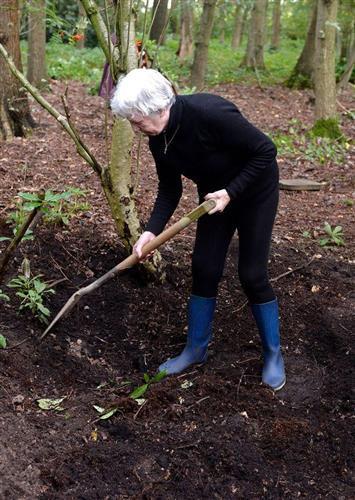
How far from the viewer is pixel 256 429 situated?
3.01 m

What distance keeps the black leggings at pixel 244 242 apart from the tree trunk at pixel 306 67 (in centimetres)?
1096

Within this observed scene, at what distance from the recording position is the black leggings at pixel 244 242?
3.22 m

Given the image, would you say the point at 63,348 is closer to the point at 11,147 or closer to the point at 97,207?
the point at 97,207

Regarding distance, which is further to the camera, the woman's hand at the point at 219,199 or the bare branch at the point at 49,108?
the bare branch at the point at 49,108

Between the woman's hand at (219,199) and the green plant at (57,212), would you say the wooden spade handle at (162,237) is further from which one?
the green plant at (57,212)

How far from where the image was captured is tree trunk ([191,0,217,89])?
1055 centimetres

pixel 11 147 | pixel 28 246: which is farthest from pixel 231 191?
pixel 11 147

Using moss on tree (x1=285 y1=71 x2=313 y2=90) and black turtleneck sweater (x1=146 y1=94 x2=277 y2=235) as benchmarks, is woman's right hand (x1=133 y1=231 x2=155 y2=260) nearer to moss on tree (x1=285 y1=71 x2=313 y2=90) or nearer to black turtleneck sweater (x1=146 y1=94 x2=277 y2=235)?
black turtleneck sweater (x1=146 y1=94 x2=277 y2=235)

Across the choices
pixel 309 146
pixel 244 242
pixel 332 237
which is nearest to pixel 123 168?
pixel 244 242

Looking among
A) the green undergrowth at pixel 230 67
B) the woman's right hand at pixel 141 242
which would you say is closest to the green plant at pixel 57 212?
the woman's right hand at pixel 141 242

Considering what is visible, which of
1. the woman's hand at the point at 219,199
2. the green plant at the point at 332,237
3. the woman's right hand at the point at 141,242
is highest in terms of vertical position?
the woman's hand at the point at 219,199

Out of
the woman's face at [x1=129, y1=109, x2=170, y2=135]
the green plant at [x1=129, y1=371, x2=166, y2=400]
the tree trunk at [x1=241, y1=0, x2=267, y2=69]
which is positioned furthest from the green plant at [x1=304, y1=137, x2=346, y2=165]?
the tree trunk at [x1=241, y1=0, x2=267, y2=69]

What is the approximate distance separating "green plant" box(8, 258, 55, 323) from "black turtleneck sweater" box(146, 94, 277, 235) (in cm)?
111

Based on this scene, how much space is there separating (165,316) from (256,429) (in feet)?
4.02
